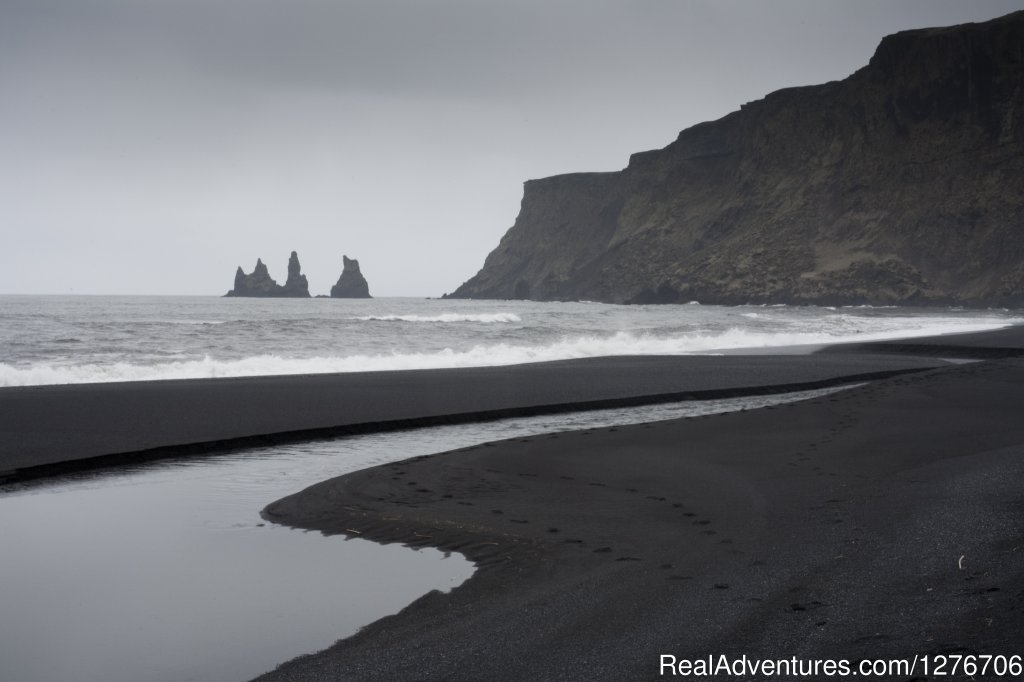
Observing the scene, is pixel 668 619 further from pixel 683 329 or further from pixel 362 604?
pixel 683 329

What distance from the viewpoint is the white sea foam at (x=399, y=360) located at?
721 inches

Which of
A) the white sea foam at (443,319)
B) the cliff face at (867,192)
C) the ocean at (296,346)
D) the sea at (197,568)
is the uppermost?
the cliff face at (867,192)

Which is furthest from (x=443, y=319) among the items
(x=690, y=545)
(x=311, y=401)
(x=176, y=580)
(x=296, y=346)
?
(x=176, y=580)

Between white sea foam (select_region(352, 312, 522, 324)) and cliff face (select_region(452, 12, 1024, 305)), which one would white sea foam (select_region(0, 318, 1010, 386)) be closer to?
white sea foam (select_region(352, 312, 522, 324))

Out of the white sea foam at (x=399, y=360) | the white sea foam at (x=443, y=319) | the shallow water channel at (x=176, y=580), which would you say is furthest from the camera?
the white sea foam at (x=443, y=319)

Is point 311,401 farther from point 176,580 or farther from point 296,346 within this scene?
point 296,346

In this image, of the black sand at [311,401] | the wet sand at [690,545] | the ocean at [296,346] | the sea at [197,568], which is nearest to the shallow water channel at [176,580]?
the sea at [197,568]

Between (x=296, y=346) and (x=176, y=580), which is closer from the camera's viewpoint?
(x=176, y=580)

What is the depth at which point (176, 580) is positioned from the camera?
4.67m

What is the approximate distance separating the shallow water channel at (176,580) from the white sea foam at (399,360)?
463 inches

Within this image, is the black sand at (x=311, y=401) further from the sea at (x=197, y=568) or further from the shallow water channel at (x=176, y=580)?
the shallow water channel at (x=176, y=580)

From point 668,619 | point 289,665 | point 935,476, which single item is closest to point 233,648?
point 289,665

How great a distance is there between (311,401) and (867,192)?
11475 centimetres

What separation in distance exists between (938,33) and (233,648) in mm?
132118
